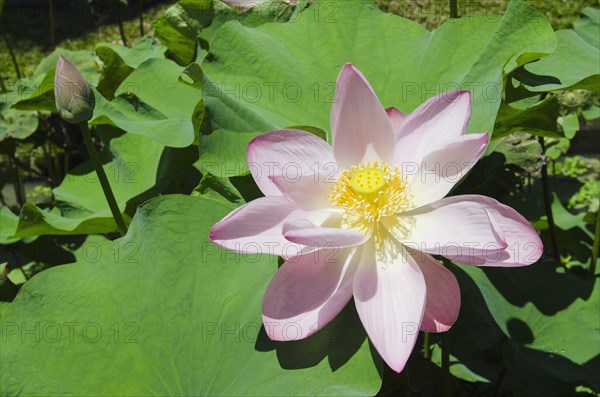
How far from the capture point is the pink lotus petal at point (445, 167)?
841mm

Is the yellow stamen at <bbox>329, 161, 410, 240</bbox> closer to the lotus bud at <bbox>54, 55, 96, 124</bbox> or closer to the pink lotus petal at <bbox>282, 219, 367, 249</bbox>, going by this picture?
the pink lotus petal at <bbox>282, 219, 367, 249</bbox>

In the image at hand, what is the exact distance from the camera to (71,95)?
3.29 feet

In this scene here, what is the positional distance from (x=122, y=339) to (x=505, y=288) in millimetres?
802

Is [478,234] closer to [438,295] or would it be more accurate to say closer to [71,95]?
[438,295]

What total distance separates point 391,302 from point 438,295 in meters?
0.08

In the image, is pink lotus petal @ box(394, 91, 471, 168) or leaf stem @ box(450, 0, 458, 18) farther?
leaf stem @ box(450, 0, 458, 18)

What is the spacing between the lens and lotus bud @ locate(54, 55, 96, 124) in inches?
39.3

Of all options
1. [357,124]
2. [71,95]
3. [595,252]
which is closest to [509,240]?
[357,124]

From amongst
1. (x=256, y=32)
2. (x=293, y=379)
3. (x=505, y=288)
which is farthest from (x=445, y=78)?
(x=293, y=379)

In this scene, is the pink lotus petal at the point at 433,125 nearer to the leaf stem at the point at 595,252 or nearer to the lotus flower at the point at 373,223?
the lotus flower at the point at 373,223

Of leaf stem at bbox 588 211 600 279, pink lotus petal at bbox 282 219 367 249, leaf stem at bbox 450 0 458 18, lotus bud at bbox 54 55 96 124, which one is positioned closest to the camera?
pink lotus petal at bbox 282 219 367 249

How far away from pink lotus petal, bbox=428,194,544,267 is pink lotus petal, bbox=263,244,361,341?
138 millimetres

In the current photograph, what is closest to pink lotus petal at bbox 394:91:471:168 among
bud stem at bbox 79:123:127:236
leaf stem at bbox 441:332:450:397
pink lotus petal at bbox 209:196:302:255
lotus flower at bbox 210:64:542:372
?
lotus flower at bbox 210:64:542:372

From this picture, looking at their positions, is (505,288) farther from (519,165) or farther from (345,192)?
(345,192)
